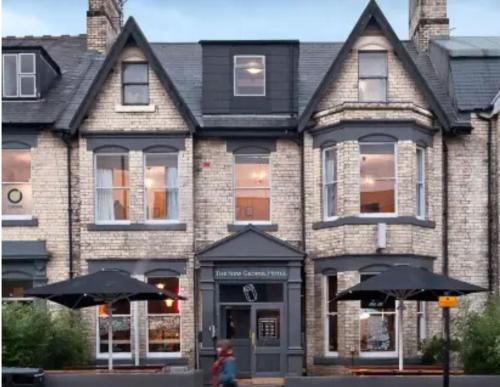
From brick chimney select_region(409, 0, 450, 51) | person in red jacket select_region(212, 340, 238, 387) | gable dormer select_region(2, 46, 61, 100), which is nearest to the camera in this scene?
person in red jacket select_region(212, 340, 238, 387)

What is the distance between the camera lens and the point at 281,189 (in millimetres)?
24234

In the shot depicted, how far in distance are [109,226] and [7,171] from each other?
3176 mm

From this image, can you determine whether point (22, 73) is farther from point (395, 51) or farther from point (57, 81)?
point (395, 51)

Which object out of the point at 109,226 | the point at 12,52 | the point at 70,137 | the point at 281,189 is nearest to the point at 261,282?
the point at 281,189

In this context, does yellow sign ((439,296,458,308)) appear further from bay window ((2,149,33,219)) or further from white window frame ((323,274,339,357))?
bay window ((2,149,33,219))

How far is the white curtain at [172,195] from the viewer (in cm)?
2408

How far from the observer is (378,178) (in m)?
23.1

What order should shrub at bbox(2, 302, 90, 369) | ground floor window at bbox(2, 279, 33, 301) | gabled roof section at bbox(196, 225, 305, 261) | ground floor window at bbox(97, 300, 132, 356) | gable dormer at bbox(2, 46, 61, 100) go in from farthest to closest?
gable dormer at bbox(2, 46, 61, 100) → ground floor window at bbox(2, 279, 33, 301) → ground floor window at bbox(97, 300, 132, 356) → gabled roof section at bbox(196, 225, 305, 261) → shrub at bbox(2, 302, 90, 369)

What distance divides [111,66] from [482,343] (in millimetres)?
11591

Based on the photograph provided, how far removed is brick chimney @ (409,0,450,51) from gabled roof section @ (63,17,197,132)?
8.44 m

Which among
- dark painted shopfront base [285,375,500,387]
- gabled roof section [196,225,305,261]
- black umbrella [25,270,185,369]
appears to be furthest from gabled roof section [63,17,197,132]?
dark painted shopfront base [285,375,500,387]

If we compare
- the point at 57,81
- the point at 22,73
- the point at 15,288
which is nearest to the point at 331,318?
the point at 15,288

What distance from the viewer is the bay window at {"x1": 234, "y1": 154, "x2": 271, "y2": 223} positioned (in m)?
24.3

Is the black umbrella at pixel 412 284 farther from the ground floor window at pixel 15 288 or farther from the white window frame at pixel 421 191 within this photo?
the ground floor window at pixel 15 288
